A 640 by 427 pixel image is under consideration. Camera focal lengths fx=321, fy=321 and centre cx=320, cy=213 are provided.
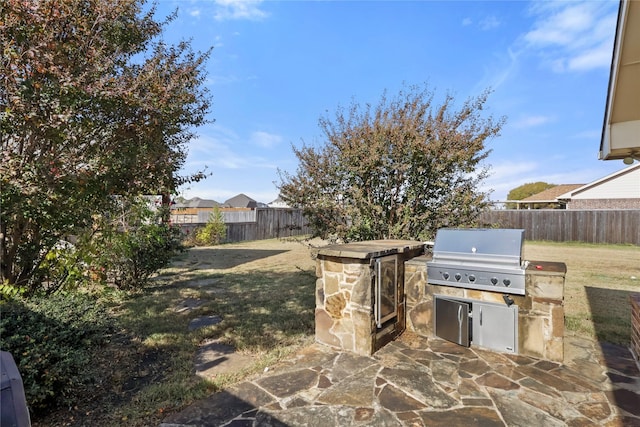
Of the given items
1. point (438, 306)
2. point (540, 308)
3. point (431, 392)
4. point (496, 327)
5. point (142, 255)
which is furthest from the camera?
point (142, 255)

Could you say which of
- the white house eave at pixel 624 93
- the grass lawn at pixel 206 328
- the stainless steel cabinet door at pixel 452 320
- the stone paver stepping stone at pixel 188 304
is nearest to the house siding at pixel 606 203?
the grass lawn at pixel 206 328

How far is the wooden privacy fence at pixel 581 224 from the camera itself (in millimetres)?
14008

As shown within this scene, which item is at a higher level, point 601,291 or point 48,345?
point 48,345

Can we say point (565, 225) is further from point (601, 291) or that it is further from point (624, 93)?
point (624, 93)

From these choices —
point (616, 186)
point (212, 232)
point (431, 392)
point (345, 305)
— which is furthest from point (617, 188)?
point (431, 392)

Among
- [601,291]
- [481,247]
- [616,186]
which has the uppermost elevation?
[616,186]

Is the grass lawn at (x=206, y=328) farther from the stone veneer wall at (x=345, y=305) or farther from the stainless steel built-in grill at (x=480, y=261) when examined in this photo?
the stainless steel built-in grill at (x=480, y=261)

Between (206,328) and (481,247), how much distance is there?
3604 millimetres

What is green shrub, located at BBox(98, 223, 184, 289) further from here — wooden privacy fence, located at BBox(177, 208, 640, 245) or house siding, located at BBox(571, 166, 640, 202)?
house siding, located at BBox(571, 166, 640, 202)

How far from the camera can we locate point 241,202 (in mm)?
50031

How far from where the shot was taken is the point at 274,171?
6.52 m

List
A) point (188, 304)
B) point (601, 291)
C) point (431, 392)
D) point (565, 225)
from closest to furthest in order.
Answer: point (431, 392) < point (188, 304) < point (601, 291) < point (565, 225)

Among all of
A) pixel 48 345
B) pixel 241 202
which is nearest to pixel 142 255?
pixel 48 345

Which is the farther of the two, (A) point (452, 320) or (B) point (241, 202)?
(B) point (241, 202)
